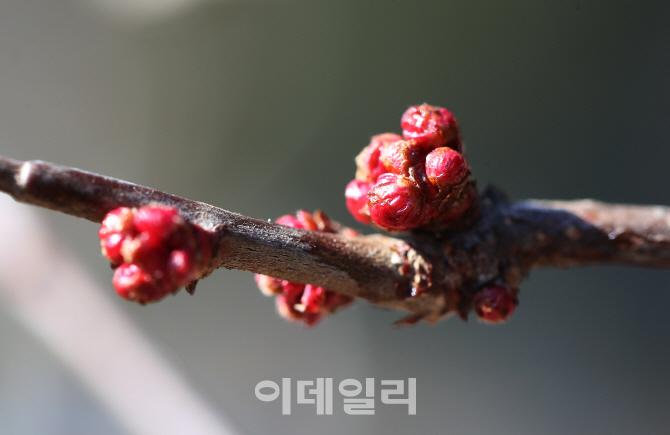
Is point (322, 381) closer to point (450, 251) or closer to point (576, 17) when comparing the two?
point (450, 251)

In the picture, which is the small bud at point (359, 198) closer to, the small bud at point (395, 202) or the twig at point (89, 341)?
the small bud at point (395, 202)

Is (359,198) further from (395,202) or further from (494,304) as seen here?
(494,304)

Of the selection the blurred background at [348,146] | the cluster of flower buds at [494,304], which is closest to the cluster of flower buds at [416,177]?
the cluster of flower buds at [494,304]

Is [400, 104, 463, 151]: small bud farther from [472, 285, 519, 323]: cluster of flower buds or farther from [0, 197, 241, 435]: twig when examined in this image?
[0, 197, 241, 435]: twig

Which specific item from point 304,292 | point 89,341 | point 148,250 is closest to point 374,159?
point 304,292

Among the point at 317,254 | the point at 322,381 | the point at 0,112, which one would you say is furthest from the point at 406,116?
the point at 0,112

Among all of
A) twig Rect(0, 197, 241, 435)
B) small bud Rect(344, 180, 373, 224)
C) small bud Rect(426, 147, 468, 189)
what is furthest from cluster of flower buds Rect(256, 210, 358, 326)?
twig Rect(0, 197, 241, 435)
